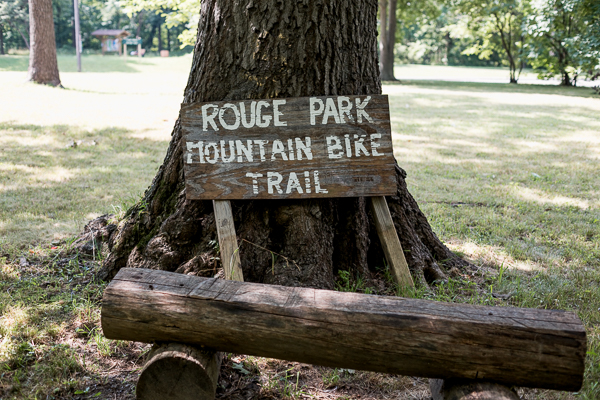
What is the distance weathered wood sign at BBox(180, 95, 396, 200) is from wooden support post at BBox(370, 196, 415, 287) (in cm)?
15

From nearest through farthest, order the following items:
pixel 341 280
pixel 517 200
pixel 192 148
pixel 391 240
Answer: pixel 192 148
pixel 391 240
pixel 341 280
pixel 517 200

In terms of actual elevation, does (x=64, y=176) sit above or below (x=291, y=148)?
below

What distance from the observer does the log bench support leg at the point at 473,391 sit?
1995 mm

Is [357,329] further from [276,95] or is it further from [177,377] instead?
[276,95]

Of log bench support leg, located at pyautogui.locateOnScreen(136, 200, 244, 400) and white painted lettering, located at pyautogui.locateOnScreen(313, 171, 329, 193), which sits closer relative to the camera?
log bench support leg, located at pyautogui.locateOnScreen(136, 200, 244, 400)

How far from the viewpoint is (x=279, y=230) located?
3.26 meters

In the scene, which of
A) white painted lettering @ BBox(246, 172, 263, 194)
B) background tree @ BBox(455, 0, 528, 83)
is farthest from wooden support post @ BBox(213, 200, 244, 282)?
background tree @ BBox(455, 0, 528, 83)

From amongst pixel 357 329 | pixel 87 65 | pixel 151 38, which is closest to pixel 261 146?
pixel 357 329

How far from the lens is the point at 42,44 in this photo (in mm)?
14922

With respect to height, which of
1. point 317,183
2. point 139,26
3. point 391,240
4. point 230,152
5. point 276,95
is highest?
point 139,26

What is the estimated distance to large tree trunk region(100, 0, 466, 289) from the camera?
3.06 m

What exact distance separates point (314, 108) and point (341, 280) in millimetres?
1188

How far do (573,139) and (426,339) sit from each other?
9756 millimetres

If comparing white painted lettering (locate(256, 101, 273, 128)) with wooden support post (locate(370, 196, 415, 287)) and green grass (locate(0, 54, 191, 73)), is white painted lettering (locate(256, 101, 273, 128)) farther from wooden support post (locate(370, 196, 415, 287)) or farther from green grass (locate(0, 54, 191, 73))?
green grass (locate(0, 54, 191, 73))
